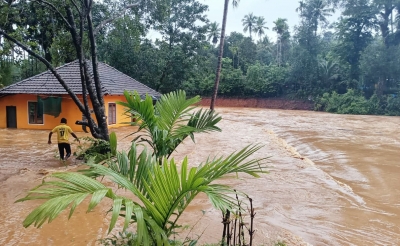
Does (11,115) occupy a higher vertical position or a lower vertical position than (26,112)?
lower

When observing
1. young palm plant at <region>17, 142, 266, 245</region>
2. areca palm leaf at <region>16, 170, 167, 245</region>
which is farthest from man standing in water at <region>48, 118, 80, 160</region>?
areca palm leaf at <region>16, 170, 167, 245</region>

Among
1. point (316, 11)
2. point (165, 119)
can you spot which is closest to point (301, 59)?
point (316, 11)

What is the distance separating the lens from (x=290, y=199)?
6281mm

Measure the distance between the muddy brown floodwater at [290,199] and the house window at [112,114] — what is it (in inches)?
179

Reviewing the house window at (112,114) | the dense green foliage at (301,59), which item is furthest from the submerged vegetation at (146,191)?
the dense green foliage at (301,59)

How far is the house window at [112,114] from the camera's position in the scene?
1675cm

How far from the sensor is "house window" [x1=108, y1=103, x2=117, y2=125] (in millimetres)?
16750

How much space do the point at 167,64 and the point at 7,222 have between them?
25.7m

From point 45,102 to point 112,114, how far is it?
11.0ft

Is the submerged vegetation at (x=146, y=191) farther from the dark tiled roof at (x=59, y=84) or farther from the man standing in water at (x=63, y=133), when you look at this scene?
the dark tiled roof at (x=59, y=84)

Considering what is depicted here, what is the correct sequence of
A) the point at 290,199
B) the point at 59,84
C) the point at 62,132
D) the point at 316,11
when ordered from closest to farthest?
1. the point at 290,199
2. the point at 62,132
3. the point at 59,84
4. the point at 316,11

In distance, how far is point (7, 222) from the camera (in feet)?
15.7

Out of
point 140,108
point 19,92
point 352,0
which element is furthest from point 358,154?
point 352,0

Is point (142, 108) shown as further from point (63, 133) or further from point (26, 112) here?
point (26, 112)
